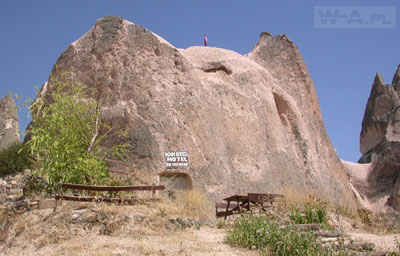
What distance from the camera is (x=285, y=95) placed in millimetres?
20734

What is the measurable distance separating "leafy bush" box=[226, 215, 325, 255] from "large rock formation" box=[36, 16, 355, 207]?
5.55 meters

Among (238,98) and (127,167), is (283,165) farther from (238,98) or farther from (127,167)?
(127,167)

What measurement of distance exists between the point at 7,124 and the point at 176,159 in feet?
38.9

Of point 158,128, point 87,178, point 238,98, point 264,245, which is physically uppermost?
point 238,98

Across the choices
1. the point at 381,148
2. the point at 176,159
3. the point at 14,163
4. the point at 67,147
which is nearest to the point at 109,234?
the point at 67,147

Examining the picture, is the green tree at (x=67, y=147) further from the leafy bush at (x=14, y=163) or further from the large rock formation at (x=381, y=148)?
the large rock formation at (x=381, y=148)

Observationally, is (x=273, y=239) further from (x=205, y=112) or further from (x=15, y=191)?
(x=205, y=112)

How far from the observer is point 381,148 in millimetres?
27562

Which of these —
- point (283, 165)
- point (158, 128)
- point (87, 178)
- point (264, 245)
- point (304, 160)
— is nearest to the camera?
point (264, 245)

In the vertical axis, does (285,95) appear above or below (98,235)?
above

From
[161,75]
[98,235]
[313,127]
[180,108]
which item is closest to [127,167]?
[180,108]

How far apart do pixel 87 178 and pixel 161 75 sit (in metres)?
6.12

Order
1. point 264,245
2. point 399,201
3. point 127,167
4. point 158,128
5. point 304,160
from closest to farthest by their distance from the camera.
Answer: point 264,245, point 127,167, point 158,128, point 304,160, point 399,201

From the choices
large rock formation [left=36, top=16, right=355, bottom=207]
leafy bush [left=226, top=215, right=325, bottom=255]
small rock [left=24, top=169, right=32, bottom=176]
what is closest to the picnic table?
large rock formation [left=36, top=16, right=355, bottom=207]
